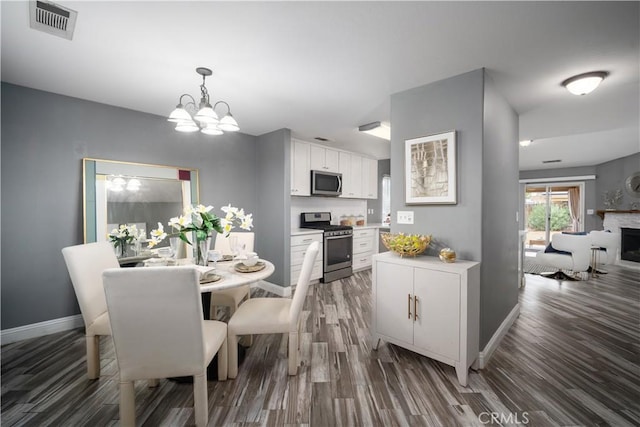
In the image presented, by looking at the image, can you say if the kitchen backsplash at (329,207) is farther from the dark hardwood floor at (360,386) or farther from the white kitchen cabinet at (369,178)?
the dark hardwood floor at (360,386)

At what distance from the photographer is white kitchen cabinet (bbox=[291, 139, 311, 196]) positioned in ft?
13.6

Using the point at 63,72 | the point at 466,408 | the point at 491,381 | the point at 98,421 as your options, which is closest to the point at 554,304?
the point at 491,381

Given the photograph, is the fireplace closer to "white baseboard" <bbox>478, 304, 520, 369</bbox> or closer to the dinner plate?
"white baseboard" <bbox>478, 304, 520, 369</bbox>

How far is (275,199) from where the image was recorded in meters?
3.86

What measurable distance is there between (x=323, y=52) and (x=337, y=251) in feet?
10.4

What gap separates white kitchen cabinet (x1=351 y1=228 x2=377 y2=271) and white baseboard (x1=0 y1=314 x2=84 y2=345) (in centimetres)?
376

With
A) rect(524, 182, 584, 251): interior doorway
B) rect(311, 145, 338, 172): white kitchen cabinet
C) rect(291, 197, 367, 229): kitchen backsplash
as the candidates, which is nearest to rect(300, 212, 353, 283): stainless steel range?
rect(291, 197, 367, 229): kitchen backsplash

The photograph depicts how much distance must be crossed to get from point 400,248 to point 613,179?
746cm

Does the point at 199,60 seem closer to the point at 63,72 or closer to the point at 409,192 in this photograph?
the point at 63,72

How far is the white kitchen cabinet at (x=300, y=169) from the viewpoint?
4143 mm

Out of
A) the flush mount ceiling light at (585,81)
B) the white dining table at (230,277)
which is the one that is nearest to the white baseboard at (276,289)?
the white dining table at (230,277)

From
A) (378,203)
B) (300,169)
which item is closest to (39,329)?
(300,169)

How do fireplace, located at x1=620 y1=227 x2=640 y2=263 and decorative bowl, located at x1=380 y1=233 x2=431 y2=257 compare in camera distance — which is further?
fireplace, located at x1=620 y1=227 x2=640 y2=263

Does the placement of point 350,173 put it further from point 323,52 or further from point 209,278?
point 209,278
